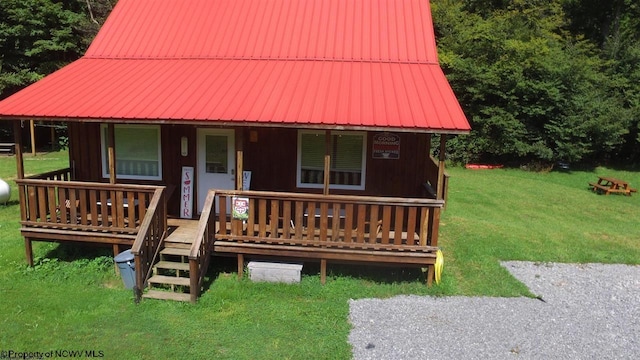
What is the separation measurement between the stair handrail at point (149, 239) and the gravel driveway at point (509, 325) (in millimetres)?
3291

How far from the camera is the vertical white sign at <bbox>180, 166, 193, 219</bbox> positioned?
897cm

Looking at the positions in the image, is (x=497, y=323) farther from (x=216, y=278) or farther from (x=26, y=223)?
(x=26, y=223)

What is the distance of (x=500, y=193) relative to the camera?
16406 mm

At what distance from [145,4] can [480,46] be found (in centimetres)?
1758

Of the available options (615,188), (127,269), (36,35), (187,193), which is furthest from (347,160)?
(36,35)

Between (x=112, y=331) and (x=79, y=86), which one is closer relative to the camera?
(x=112, y=331)

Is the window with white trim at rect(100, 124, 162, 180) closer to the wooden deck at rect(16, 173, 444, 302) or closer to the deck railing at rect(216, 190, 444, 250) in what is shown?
the wooden deck at rect(16, 173, 444, 302)

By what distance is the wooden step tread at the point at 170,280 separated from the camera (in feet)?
22.6

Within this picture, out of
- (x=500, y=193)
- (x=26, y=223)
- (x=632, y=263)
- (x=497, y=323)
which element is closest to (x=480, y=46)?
(x=500, y=193)

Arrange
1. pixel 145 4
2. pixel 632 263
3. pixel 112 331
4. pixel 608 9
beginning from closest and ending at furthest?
1. pixel 112 331
2. pixel 632 263
3. pixel 145 4
4. pixel 608 9

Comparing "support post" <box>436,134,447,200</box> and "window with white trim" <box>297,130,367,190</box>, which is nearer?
"support post" <box>436,134,447,200</box>

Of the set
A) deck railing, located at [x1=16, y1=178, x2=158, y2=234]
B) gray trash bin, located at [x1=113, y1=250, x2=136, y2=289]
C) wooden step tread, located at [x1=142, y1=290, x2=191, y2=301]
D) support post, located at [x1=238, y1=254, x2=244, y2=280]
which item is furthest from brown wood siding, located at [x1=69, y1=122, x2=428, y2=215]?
wooden step tread, located at [x1=142, y1=290, x2=191, y2=301]

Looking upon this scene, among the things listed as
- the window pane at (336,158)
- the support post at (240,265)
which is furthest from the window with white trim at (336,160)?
the support post at (240,265)

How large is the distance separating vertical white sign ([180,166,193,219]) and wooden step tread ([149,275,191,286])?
2094 millimetres
